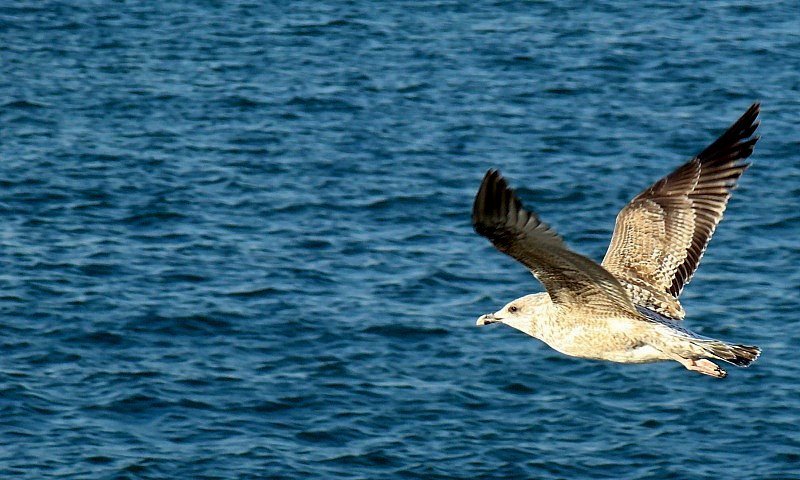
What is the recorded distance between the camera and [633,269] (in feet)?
38.8

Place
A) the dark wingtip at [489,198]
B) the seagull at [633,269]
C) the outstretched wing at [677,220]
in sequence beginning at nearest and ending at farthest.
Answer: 1. the dark wingtip at [489,198]
2. the seagull at [633,269]
3. the outstretched wing at [677,220]

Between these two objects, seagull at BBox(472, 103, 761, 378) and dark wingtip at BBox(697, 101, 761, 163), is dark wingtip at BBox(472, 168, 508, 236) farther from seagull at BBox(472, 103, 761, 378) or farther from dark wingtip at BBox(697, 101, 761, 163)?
dark wingtip at BBox(697, 101, 761, 163)

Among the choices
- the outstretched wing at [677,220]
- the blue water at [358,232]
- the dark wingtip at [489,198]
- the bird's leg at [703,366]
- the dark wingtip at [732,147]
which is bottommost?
the blue water at [358,232]

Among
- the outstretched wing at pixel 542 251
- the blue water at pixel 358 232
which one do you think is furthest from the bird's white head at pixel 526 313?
the blue water at pixel 358 232

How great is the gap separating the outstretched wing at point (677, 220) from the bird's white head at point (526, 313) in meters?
0.78

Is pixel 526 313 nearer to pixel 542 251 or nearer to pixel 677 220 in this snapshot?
pixel 677 220

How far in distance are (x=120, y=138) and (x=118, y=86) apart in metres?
2.93

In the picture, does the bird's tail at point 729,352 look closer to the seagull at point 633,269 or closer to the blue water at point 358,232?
the seagull at point 633,269

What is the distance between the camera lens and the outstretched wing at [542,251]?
8781 millimetres

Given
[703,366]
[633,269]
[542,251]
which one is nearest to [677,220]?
[633,269]

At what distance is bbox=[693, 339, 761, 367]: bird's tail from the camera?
10070mm

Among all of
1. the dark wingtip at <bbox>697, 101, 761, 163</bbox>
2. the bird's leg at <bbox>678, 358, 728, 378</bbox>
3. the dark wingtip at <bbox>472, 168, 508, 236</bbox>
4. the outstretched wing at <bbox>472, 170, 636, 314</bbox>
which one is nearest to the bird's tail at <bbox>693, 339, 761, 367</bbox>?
the bird's leg at <bbox>678, 358, 728, 378</bbox>

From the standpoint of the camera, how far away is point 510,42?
30875 mm

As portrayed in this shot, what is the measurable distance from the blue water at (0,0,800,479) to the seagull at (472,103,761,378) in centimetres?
553
